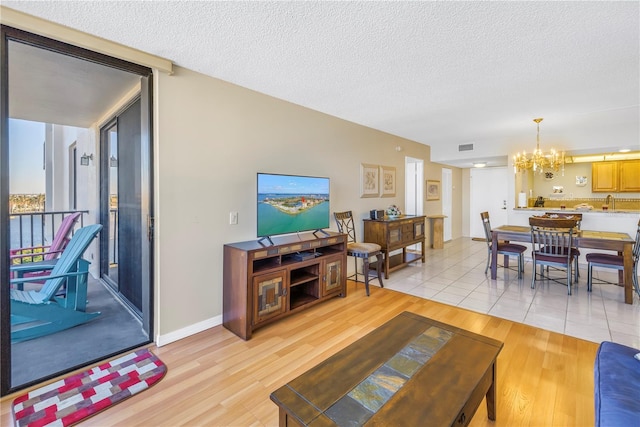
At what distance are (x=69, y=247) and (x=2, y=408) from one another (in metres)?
1.62

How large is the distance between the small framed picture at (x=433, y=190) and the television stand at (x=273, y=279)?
3.99 metres

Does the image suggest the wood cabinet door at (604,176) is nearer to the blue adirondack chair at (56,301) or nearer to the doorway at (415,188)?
the doorway at (415,188)

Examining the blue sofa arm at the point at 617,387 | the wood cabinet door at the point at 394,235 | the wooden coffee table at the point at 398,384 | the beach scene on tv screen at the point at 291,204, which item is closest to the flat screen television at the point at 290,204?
the beach scene on tv screen at the point at 291,204

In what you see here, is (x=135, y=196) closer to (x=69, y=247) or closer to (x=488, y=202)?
(x=69, y=247)

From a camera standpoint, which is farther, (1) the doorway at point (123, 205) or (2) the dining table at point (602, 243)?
(2) the dining table at point (602, 243)

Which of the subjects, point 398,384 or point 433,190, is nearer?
point 398,384

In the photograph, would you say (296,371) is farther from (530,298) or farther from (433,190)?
(433,190)

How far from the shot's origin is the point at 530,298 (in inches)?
142

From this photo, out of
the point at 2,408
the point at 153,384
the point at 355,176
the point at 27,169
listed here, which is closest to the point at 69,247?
the point at 2,408

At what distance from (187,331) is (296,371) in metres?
1.18

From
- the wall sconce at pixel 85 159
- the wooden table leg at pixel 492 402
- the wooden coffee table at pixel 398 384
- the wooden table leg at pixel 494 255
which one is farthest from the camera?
the wooden table leg at pixel 494 255

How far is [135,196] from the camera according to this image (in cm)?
303

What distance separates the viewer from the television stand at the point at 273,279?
8.54ft

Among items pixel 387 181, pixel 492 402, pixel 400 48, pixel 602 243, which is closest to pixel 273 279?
pixel 492 402
